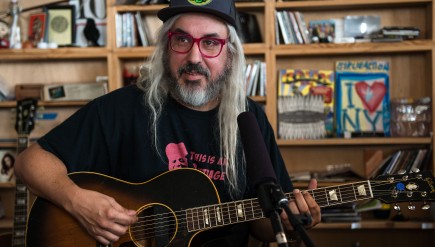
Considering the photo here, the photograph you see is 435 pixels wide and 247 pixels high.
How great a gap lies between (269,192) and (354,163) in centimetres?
280

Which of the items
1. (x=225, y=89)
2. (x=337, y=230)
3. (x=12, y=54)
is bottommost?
(x=337, y=230)

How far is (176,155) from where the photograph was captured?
6.63ft

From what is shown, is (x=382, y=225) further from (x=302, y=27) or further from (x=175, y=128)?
(x=175, y=128)

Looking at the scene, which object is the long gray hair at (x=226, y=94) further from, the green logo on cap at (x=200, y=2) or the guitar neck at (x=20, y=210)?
the guitar neck at (x=20, y=210)

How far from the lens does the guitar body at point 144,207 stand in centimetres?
180

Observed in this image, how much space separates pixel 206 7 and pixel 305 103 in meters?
1.85

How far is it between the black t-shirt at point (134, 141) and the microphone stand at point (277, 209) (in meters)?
0.87

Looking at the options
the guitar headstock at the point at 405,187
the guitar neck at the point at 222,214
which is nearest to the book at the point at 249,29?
the guitar neck at the point at 222,214

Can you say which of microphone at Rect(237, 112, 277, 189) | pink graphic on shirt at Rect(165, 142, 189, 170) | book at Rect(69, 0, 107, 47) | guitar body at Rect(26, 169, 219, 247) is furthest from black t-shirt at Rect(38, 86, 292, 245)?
book at Rect(69, 0, 107, 47)

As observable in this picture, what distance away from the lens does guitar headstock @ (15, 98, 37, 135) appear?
3473 mm

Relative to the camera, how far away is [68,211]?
1.83 m

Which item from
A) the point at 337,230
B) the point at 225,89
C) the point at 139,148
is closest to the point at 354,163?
the point at 337,230

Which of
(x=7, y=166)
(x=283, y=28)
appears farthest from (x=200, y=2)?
(x=7, y=166)

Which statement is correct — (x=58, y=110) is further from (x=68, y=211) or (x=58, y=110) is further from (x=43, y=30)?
(x=68, y=211)
